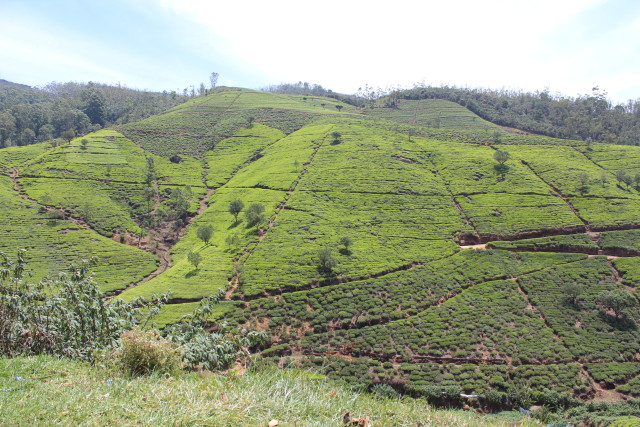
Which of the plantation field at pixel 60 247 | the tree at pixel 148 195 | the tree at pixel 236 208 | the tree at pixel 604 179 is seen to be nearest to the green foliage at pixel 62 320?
the plantation field at pixel 60 247

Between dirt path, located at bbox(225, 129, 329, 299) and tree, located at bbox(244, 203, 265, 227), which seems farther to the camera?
tree, located at bbox(244, 203, 265, 227)

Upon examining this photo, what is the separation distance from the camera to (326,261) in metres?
38.6

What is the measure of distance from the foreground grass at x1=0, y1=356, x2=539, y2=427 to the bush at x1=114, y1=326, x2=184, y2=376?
0.23m

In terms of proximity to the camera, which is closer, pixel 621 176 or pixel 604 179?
pixel 604 179

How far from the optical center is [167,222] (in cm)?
5856

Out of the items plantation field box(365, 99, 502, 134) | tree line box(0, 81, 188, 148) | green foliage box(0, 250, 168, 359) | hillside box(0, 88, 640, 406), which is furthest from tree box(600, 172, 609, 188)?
tree line box(0, 81, 188, 148)

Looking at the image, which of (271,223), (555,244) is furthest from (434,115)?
(271,223)

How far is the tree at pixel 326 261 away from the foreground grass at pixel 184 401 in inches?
1259

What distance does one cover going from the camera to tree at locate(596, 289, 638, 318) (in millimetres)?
31844

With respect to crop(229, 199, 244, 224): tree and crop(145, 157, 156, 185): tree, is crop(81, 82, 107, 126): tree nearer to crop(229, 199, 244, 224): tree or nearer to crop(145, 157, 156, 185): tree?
crop(145, 157, 156, 185): tree

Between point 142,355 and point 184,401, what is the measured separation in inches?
78.1

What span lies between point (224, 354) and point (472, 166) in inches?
2727

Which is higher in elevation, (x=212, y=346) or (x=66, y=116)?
(x=66, y=116)

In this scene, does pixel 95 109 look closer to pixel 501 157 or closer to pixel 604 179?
pixel 501 157
